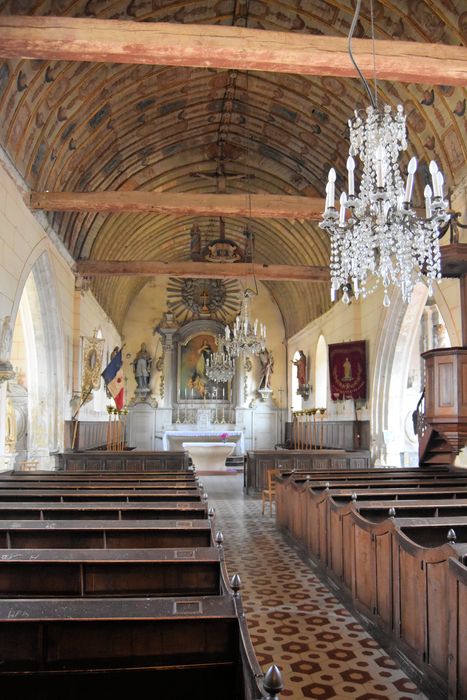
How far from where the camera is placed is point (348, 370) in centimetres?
1371

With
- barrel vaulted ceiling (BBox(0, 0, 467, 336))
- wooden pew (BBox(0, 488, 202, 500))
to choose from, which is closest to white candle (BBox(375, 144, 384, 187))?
wooden pew (BBox(0, 488, 202, 500))

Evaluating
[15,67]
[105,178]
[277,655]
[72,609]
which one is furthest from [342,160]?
[72,609]

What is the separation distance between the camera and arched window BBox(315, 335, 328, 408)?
17.3 m

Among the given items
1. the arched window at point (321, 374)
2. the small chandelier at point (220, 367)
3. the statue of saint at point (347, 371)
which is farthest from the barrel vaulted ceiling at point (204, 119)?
the small chandelier at point (220, 367)

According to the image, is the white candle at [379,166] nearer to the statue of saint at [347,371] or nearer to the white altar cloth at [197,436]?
the statue of saint at [347,371]

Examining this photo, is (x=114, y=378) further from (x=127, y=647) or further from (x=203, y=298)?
(x=127, y=647)

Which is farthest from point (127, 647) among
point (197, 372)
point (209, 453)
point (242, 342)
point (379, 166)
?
point (197, 372)

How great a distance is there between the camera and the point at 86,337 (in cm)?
1369

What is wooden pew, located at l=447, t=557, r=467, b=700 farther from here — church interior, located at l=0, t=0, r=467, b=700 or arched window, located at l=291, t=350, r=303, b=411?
arched window, located at l=291, t=350, r=303, b=411

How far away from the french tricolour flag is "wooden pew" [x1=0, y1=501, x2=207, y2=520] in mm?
9048

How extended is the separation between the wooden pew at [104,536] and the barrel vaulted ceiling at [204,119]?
5.73 meters

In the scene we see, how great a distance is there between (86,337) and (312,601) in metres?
9.79

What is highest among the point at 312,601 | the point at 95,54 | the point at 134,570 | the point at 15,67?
the point at 15,67

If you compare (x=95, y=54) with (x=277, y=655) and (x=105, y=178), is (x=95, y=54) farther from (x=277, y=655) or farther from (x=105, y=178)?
(x=105, y=178)
